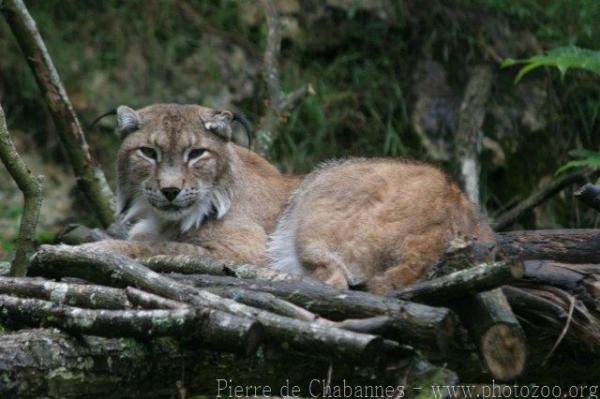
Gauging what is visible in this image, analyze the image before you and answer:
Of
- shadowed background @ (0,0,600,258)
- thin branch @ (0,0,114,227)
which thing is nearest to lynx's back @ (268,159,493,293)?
thin branch @ (0,0,114,227)

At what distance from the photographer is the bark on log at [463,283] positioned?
4.78 metres

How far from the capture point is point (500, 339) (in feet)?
16.1

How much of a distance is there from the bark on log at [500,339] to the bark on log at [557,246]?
1456 mm

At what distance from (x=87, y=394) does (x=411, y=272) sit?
2.04 metres

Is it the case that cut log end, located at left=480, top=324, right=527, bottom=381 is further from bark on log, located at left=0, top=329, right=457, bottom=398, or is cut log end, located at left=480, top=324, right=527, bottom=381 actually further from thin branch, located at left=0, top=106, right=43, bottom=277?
thin branch, located at left=0, top=106, right=43, bottom=277

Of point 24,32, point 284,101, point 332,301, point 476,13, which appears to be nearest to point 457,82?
point 476,13

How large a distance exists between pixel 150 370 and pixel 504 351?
66.8 inches

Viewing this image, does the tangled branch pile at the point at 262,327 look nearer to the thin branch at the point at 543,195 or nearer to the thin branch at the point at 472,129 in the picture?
the thin branch at the point at 543,195

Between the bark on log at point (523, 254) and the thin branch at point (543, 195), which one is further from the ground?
the thin branch at point (543, 195)

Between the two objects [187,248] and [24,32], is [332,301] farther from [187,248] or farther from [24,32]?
[24,32]

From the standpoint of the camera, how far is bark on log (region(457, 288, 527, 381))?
16.0 feet

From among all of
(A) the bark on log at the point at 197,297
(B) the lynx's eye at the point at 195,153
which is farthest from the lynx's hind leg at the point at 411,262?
(B) the lynx's eye at the point at 195,153

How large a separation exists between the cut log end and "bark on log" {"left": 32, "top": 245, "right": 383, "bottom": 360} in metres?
0.56

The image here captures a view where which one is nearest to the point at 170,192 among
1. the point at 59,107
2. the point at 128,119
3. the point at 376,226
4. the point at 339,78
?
the point at 128,119
